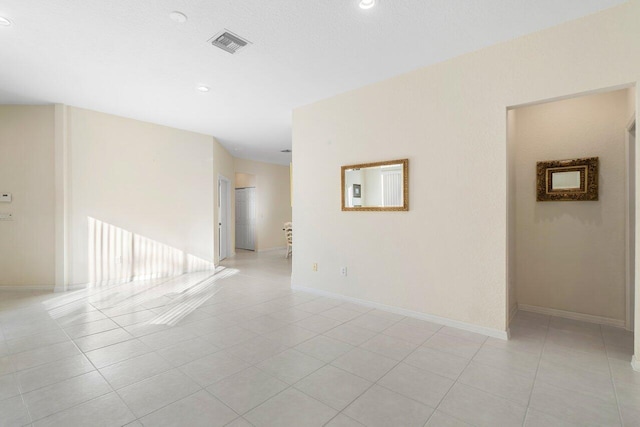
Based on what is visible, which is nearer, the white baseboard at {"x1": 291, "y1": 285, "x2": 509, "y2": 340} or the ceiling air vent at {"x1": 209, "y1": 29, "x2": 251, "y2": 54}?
the ceiling air vent at {"x1": 209, "y1": 29, "x2": 251, "y2": 54}

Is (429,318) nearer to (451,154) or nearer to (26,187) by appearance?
(451,154)

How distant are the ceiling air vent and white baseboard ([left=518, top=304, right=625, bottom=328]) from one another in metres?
4.40

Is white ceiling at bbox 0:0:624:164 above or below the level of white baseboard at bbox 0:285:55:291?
above

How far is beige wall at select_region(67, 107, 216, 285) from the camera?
481 cm

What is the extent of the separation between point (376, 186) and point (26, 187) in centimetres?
539

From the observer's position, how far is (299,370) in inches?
92.4

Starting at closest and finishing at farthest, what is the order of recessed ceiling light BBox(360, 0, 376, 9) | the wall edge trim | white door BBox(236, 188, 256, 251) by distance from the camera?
1. recessed ceiling light BBox(360, 0, 376, 9)
2. the wall edge trim
3. white door BBox(236, 188, 256, 251)

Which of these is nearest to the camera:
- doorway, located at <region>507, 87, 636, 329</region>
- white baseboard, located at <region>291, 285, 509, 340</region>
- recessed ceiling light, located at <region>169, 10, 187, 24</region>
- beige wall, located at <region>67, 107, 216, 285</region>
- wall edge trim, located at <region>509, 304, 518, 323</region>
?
recessed ceiling light, located at <region>169, 10, 187, 24</region>

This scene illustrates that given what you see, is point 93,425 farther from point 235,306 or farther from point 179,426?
point 235,306

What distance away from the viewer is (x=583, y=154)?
10.9ft


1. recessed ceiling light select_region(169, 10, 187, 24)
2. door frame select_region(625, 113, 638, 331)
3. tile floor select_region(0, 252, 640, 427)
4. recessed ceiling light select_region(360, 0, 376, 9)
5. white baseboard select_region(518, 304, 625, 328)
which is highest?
recessed ceiling light select_region(169, 10, 187, 24)

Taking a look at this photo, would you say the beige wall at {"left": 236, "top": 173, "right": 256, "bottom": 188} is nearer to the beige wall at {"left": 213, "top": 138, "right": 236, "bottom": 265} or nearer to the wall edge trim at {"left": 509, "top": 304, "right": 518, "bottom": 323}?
the beige wall at {"left": 213, "top": 138, "right": 236, "bottom": 265}

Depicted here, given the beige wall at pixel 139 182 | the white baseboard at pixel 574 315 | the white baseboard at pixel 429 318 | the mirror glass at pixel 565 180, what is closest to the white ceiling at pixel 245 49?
the beige wall at pixel 139 182

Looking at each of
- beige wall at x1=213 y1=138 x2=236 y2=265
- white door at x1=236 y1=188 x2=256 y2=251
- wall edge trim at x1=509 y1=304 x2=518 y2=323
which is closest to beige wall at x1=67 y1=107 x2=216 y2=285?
beige wall at x1=213 y1=138 x2=236 y2=265
